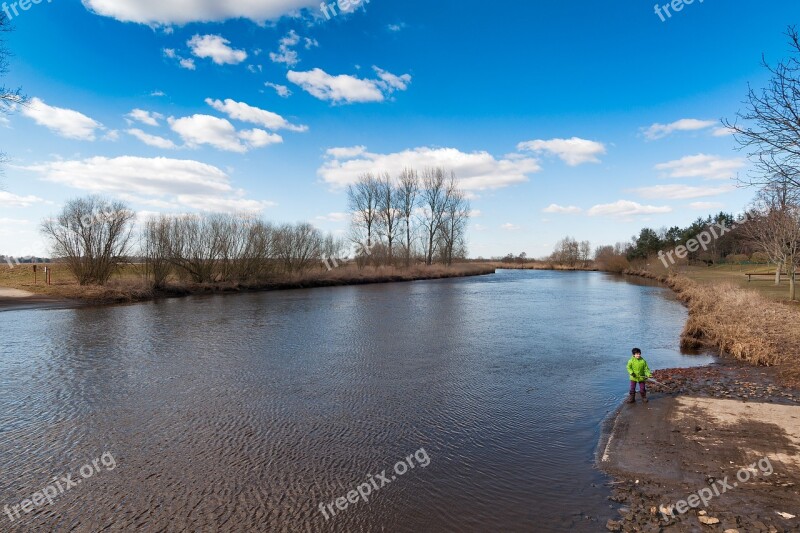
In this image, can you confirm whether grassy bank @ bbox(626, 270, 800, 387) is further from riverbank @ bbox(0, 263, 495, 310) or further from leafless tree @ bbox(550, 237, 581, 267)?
leafless tree @ bbox(550, 237, 581, 267)

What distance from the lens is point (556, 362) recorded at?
470 inches

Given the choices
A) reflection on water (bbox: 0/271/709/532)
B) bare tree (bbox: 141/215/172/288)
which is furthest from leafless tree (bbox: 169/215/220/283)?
reflection on water (bbox: 0/271/709/532)

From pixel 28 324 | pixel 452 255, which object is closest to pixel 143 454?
pixel 28 324

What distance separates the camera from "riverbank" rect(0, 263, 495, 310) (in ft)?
82.8

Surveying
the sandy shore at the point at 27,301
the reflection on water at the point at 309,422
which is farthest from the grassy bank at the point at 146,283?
the reflection on water at the point at 309,422

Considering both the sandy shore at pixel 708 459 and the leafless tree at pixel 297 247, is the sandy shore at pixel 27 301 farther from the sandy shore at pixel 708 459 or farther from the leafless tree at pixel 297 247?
the sandy shore at pixel 708 459

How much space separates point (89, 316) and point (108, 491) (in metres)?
18.7

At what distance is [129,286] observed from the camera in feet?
93.2

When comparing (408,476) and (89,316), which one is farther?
(89,316)

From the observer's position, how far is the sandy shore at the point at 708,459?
455 centimetres

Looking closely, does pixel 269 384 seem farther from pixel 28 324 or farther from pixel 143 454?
pixel 28 324

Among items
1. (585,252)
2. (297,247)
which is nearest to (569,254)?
(585,252)

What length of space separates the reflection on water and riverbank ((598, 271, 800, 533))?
48 cm

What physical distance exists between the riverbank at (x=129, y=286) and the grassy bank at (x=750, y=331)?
30.0 metres
